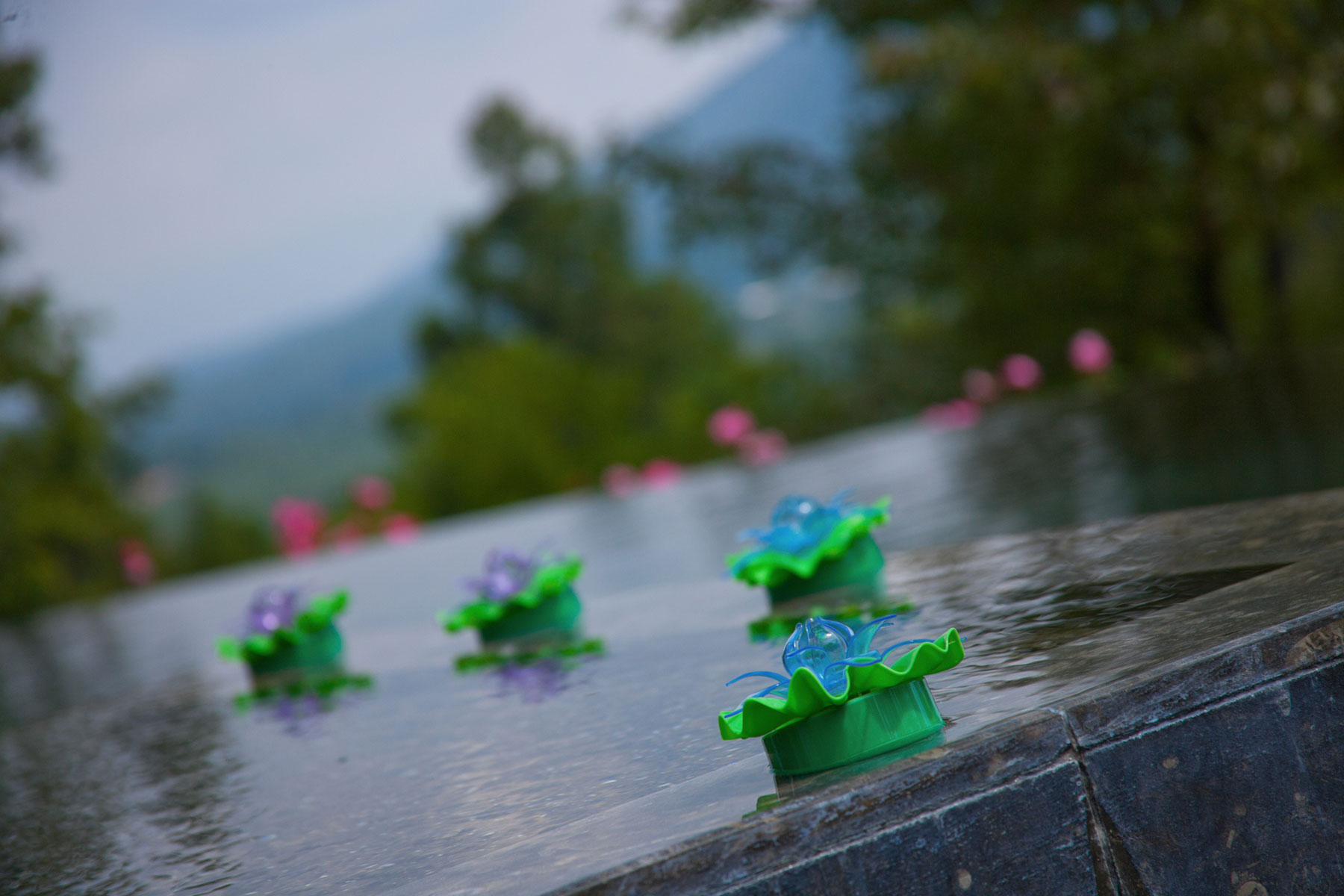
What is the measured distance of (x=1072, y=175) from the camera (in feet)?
36.7

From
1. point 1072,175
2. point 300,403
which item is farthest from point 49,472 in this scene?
point 300,403

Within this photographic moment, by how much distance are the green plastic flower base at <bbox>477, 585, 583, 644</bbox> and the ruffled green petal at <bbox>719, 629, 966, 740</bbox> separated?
1759 millimetres

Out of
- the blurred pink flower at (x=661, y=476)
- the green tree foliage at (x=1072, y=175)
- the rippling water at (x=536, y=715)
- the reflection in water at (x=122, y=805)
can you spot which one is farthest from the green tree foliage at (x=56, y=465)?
the reflection in water at (x=122, y=805)

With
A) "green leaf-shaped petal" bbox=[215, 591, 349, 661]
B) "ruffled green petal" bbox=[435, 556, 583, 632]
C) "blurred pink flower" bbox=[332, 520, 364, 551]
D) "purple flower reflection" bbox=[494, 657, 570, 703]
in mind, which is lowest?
"purple flower reflection" bbox=[494, 657, 570, 703]

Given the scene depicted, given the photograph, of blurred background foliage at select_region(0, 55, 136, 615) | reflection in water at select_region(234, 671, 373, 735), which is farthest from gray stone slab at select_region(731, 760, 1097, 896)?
blurred background foliage at select_region(0, 55, 136, 615)

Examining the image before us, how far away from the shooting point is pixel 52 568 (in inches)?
658

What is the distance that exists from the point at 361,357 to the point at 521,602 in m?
120

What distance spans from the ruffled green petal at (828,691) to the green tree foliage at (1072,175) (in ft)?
21.3

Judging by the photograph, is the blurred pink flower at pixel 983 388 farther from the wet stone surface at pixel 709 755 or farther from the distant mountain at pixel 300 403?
the distant mountain at pixel 300 403

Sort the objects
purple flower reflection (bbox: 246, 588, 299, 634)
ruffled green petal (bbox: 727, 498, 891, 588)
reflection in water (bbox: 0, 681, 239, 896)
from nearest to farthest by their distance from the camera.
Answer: reflection in water (bbox: 0, 681, 239, 896)
ruffled green petal (bbox: 727, 498, 891, 588)
purple flower reflection (bbox: 246, 588, 299, 634)

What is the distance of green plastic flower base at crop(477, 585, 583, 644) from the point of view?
3.09m

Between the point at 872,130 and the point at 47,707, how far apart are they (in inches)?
386

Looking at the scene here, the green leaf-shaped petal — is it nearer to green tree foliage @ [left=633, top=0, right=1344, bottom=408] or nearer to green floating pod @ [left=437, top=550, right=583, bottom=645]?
green floating pod @ [left=437, top=550, right=583, bottom=645]

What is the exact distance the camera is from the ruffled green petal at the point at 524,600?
3025 millimetres
